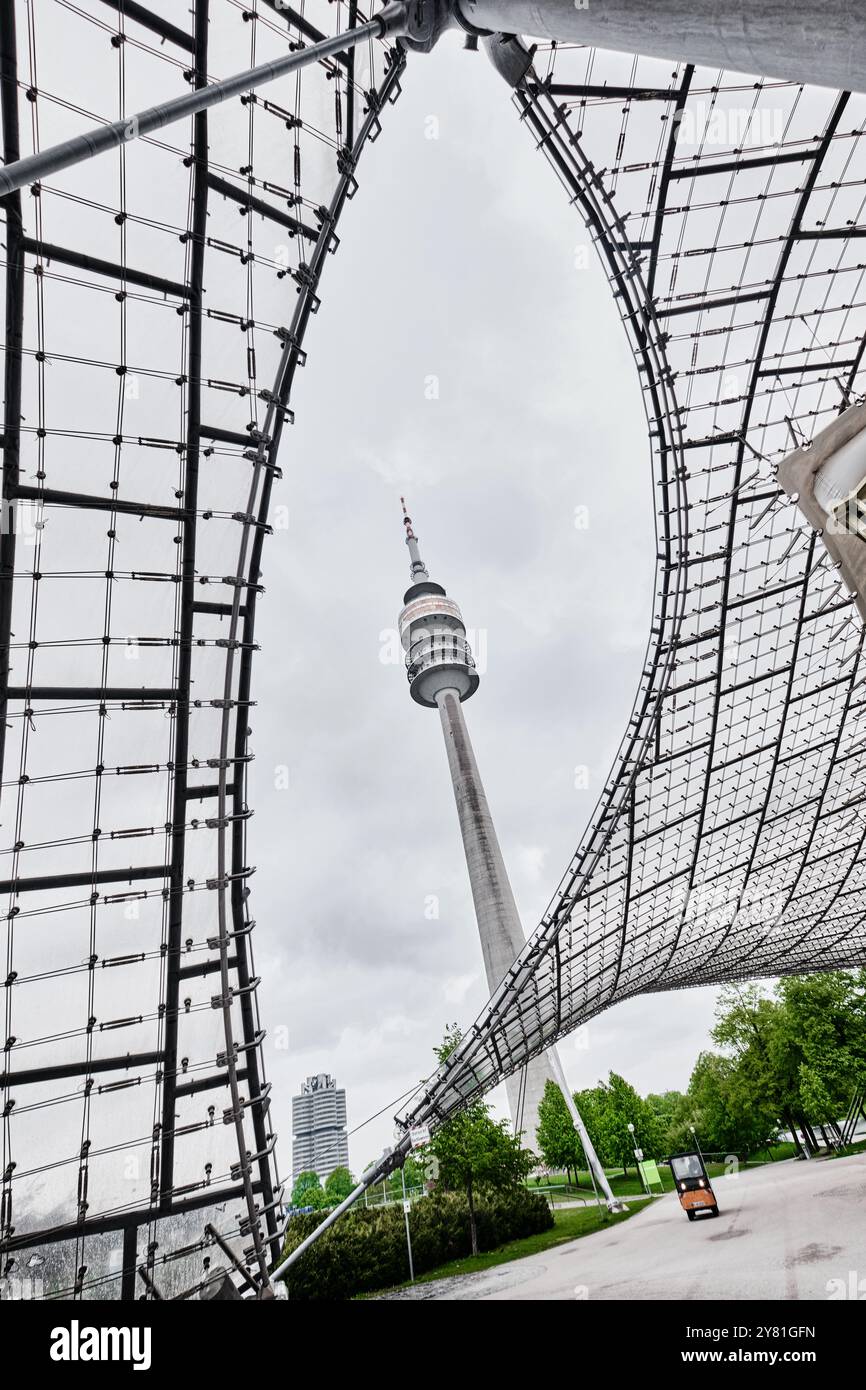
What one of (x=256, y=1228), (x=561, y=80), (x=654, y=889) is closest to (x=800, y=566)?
(x=561, y=80)

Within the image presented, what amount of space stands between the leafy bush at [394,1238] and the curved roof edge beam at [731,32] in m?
36.9

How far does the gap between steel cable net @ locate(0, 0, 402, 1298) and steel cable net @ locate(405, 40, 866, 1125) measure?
5912 mm

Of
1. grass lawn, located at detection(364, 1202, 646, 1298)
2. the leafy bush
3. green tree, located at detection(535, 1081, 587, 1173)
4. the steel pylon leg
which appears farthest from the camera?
green tree, located at detection(535, 1081, 587, 1173)

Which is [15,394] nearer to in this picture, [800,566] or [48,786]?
[48,786]

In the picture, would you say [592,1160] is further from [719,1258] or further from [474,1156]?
[719,1258]

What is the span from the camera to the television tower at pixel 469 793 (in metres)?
78.2

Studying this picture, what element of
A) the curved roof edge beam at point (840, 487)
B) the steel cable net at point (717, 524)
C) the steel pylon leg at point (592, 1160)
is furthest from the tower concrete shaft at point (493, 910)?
the curved roof edge beam at point (840, 487)

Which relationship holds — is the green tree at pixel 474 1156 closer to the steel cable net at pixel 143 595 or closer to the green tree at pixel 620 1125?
the steel cable net at pixel 143 595

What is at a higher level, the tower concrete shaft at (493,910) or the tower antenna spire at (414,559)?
the tower antenna spire at (414,559)

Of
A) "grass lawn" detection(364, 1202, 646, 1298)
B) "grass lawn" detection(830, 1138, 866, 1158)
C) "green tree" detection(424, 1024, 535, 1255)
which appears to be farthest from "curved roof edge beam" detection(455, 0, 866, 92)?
"grass lawn" detection(830, 1138, 866, 1158)

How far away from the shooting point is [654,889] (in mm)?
40031

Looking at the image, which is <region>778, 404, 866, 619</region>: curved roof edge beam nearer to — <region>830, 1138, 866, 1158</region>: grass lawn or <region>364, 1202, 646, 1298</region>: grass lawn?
<region>364, 1202, 646, 1298</region>: grass lawn

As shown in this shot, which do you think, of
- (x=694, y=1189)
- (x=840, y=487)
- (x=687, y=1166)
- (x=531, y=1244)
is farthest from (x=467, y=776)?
(x=840, y=487)

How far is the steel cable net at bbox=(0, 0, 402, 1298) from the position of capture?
1323cm
